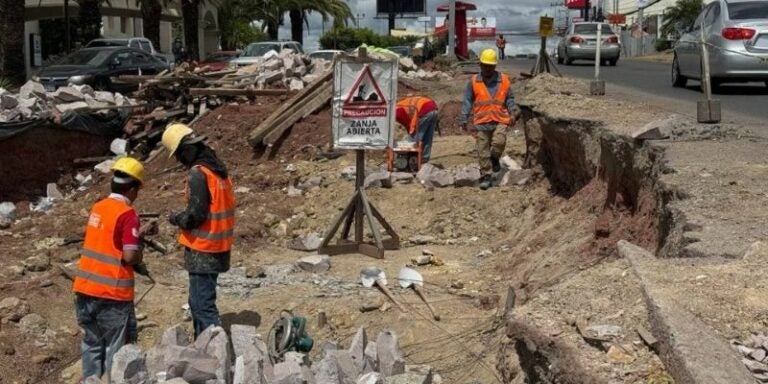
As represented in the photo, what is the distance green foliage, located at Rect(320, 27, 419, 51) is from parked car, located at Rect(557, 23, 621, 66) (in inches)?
1037

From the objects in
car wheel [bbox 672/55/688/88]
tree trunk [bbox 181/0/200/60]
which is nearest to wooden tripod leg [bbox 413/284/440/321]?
car wheel [bbox 672/55/688/88]

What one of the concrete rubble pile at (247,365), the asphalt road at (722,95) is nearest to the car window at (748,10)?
the asphalt road at (722,95)

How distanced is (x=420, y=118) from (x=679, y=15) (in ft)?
162

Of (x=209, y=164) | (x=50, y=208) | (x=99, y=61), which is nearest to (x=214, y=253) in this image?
(x=209, y=164)

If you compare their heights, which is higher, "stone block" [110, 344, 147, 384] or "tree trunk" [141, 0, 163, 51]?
"tree trunk" [141, 0, 163, 51]

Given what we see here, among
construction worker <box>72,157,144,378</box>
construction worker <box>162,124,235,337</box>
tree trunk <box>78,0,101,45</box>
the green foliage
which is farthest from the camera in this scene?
the green foliage

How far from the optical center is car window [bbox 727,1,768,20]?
1530 centimetres

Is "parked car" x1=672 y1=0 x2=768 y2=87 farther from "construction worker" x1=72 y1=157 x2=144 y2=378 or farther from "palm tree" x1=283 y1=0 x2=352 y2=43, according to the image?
"palm tree" x1=283 y1=0 x2=352 y2=43

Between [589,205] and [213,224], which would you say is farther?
[589,205]

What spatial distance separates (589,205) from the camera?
8625 mm

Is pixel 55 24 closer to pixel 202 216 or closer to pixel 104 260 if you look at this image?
pixel 202 216

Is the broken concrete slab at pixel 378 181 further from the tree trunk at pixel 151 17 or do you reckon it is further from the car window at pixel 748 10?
the tree trunk at pixel 151 17

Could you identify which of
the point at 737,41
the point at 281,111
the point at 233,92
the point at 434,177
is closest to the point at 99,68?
the point at 233,92

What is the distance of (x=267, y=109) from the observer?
17359mm
